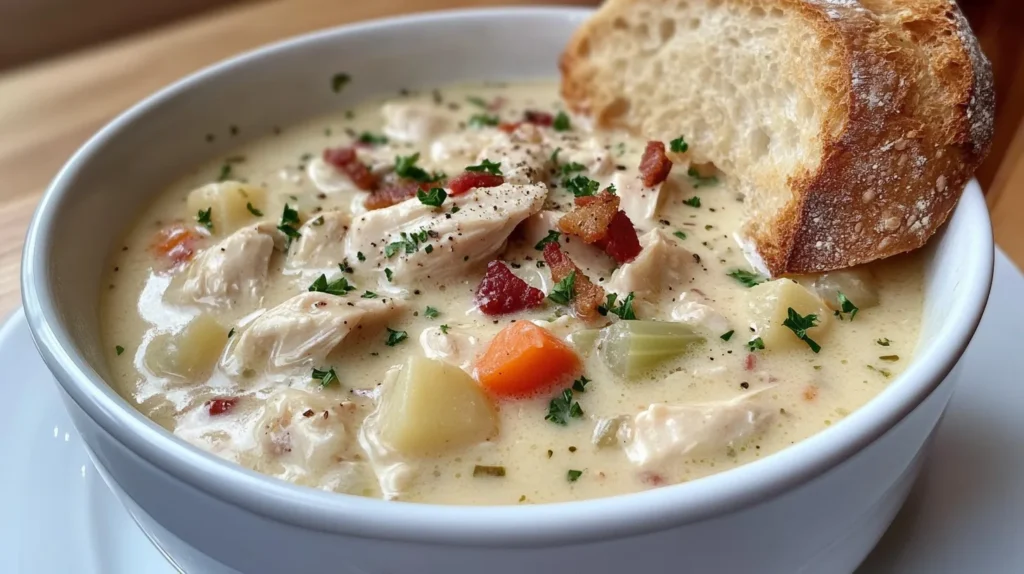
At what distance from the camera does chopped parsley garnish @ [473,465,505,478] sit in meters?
1.61

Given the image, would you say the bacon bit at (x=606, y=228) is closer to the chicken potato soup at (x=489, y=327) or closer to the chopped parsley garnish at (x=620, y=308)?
the chicken potato soup at (x=489, y=327)

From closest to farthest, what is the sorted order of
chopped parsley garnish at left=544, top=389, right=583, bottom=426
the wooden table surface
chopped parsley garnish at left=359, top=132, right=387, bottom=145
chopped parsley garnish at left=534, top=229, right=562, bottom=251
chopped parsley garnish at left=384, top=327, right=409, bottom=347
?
chopped parsley garnish at left=544, top=389, right=583, bottom=426, chopped parsley garnish at left=384, top=327, right=409, bottom=347, chopped parsley garnish at left=534, top=229, right=562, bottom=251, chopped parsley garnish at left=359, top=132, right=387, bottom=145, the wooden table surface

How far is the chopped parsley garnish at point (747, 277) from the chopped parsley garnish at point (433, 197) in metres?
0.72

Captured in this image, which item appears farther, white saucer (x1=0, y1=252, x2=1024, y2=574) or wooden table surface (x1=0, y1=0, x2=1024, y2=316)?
wooden table surface (x1=0, y1=0, x2=1024, y2=316)

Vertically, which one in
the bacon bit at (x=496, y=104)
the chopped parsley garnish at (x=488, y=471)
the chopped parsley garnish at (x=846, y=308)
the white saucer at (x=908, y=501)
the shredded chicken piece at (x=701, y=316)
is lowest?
the white saucer at (x=908, y=501)

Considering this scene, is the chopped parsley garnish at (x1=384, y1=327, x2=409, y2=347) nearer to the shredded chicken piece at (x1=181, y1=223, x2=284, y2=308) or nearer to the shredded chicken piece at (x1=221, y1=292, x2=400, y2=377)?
the shredded chicken piece at (x1=221, y1=292, x2=400, y2=377)

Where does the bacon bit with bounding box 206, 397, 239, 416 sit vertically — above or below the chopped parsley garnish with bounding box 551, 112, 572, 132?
below

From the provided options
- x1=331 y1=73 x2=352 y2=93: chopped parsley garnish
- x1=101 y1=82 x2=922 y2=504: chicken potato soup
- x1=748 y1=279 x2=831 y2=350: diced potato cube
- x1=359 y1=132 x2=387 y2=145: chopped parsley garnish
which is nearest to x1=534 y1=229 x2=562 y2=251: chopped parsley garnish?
x1=101 y1=82 x2=922 y2=504: chicken potato soup

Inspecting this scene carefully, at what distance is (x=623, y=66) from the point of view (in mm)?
2873

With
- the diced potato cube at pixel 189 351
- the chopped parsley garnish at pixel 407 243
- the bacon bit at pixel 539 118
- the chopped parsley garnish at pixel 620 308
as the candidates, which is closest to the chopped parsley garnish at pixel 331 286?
the chopped parsley garnish at pixel 407 243

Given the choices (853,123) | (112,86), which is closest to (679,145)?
(853,123)

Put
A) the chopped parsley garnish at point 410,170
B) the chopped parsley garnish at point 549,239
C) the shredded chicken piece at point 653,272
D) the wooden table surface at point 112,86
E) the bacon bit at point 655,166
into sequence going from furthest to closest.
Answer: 1. the wooden table surface at point 112,86
2. the chopped parsley garnish at point 410,170
3. the bacon bit at point 655,166
4. the chopped parsley garnish at point 549,239
5. the shredded chicken piece at point 653,272

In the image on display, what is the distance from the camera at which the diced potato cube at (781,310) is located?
6.31 ft

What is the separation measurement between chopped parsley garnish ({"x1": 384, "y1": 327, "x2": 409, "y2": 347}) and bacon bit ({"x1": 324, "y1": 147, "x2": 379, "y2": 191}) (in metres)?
0.72
